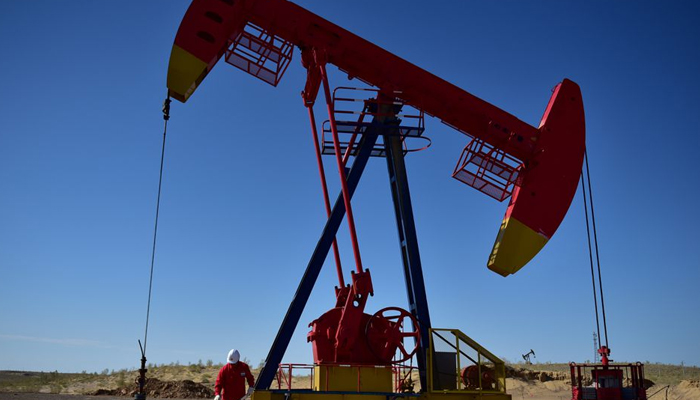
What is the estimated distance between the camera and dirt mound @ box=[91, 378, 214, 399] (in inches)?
868

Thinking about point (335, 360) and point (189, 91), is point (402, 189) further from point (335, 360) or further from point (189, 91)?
point (189, 91)

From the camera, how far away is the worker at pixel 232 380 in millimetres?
7625

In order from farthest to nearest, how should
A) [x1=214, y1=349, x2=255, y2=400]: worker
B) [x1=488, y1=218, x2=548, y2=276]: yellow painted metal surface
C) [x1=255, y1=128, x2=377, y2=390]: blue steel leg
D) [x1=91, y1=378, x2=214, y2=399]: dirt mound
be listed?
[x1=91, y1=378, x2=214, y2=399]: dirt mound
[x1=488, y1=218, x2=548, y2=276]: yellow painted metal surface
[x1=255, y1=128, x2=377, y2=390]: blue steel leg
[x1=214, y1=349, x2=255, y2=400]: worker

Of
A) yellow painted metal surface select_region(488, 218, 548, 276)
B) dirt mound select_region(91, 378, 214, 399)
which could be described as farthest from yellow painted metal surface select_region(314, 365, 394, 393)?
dirt mound select_region(91, 378, 214, 399)

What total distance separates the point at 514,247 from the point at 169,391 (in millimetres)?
15811

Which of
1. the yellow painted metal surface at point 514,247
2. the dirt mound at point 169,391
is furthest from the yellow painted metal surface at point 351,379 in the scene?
the dirt mound at point 169,391

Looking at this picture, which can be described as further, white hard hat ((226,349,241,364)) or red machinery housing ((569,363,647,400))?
red machinery housing ((569,363,647,400))

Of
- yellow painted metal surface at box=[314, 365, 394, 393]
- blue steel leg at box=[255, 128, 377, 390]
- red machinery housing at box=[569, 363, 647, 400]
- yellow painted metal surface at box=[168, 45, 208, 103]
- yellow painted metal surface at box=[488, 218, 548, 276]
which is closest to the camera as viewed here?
yellow painted metal surface at box=[314, 365, 394, 393]

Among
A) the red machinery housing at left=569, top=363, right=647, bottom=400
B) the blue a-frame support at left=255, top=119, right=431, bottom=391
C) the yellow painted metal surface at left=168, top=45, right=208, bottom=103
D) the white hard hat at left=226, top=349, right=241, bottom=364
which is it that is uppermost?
the yellow painted metal surface at left=168, top=45, right=208, bottom=103

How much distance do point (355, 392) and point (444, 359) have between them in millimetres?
1586

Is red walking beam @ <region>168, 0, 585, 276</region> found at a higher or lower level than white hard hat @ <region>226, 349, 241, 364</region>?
higher

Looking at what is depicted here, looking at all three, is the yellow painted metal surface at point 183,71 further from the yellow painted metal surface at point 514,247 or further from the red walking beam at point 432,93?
the yellow painted metal surface at point 514,247

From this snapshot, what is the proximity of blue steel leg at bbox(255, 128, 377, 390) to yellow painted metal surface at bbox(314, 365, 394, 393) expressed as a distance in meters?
0.68

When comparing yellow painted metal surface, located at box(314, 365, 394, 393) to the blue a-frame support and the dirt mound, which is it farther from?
the dirt mound
